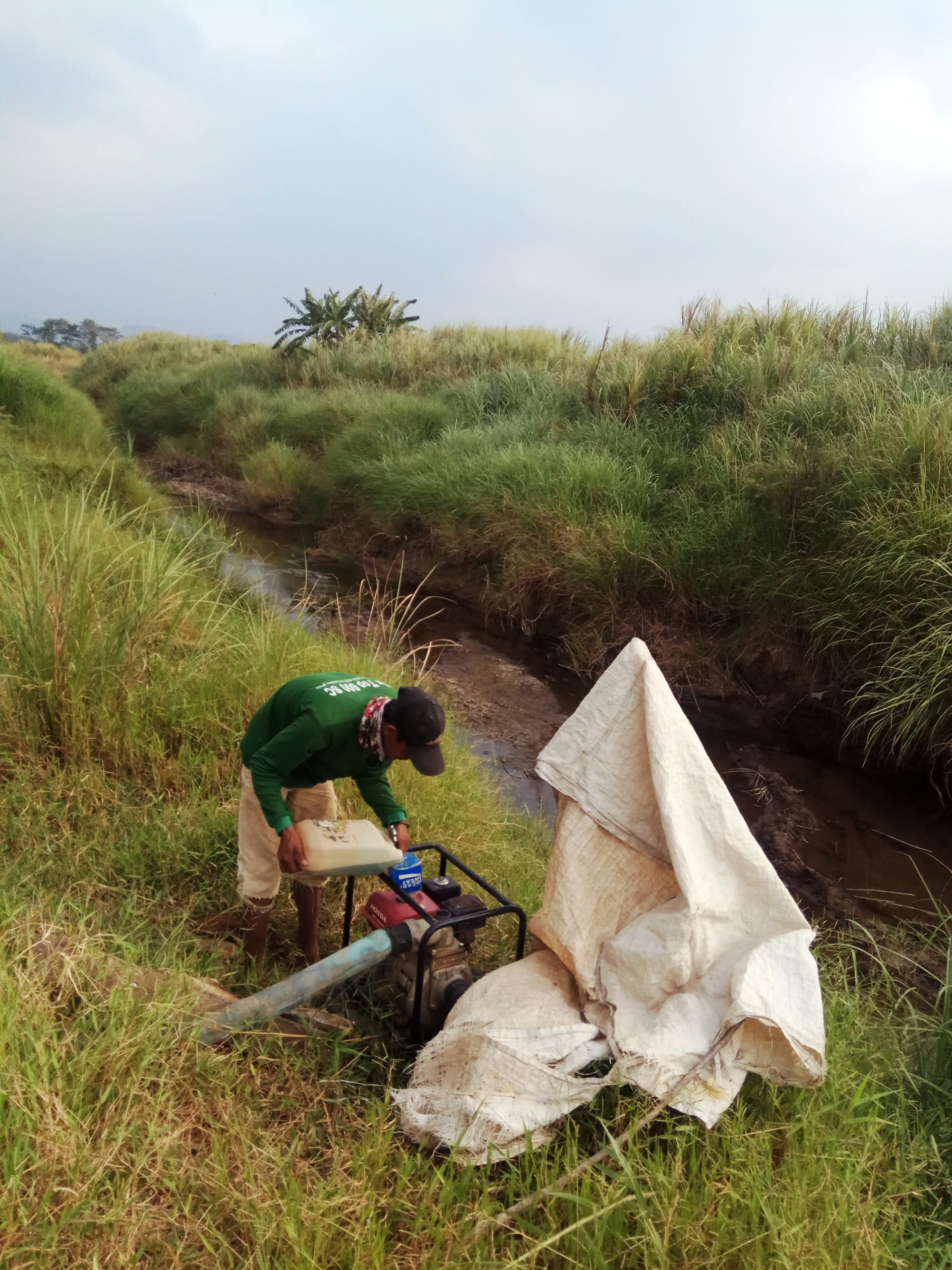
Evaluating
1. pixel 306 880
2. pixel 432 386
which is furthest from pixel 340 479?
pixel 306 880

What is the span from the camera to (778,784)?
5516 millimetres

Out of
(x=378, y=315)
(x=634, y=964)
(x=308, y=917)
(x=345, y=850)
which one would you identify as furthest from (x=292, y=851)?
(x=378, y=315)

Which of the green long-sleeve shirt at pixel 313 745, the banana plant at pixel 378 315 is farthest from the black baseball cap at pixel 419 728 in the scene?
the banana plant at pixel 378 315

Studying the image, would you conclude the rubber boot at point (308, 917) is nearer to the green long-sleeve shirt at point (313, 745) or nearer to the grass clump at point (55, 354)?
the green long-sleeve shirt at point (313, 745)

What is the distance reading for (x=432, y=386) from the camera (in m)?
14.0

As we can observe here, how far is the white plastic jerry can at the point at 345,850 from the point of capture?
241 centimetres

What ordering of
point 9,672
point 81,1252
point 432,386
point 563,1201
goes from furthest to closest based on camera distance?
point 432,386, point 9,672, point 563,1201, point 81,1252

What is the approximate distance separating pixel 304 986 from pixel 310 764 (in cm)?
74

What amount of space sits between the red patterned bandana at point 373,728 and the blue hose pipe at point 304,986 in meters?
0.51

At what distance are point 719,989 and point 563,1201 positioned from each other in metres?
0.59

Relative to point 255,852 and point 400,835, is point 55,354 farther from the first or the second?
point 400,835

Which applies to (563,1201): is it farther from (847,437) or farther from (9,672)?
(847,437)

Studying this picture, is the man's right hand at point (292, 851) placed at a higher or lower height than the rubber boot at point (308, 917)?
higher

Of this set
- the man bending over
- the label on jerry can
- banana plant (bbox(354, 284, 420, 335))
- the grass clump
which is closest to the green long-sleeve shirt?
the man bending over
